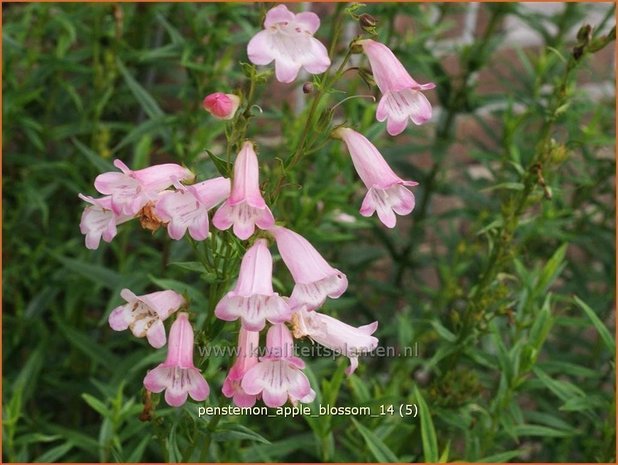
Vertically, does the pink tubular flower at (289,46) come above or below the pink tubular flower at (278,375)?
above

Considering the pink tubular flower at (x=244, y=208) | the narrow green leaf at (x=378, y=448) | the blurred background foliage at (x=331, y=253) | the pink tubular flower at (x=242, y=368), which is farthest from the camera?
the blurred background foliage at (x=331, y=253)

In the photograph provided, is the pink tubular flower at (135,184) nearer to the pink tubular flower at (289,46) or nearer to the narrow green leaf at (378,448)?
the pink tubular flower at (289,46)

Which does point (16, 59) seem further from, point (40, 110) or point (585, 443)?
point (585, 443)

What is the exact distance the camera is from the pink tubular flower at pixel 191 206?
120 centimetres

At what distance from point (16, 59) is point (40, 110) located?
0.22 meters

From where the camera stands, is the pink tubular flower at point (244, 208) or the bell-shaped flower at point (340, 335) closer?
the pink tubular flower at point (244, 208)

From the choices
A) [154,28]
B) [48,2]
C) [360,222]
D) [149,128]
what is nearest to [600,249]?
[360,222]

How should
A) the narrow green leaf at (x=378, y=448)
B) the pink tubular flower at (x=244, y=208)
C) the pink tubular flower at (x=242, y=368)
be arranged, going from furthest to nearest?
the narrow green leaf at (x=378, y=448) < the pink tubular flower at (x=242, y=368) < the pink tubular flower at (x=244, y=208)

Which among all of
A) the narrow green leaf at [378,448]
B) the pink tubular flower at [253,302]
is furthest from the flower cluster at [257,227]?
the narrow green leaf at [378,448]

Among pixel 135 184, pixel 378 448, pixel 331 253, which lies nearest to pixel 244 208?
pixel 135 184

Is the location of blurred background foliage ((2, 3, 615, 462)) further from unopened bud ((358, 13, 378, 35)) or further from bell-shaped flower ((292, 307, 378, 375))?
unopened bud ((358, 13, 378, 35))

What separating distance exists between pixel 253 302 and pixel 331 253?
49.2 inches

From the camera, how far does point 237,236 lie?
47.3 inches

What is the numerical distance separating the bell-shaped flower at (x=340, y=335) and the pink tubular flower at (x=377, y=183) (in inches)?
6.7
